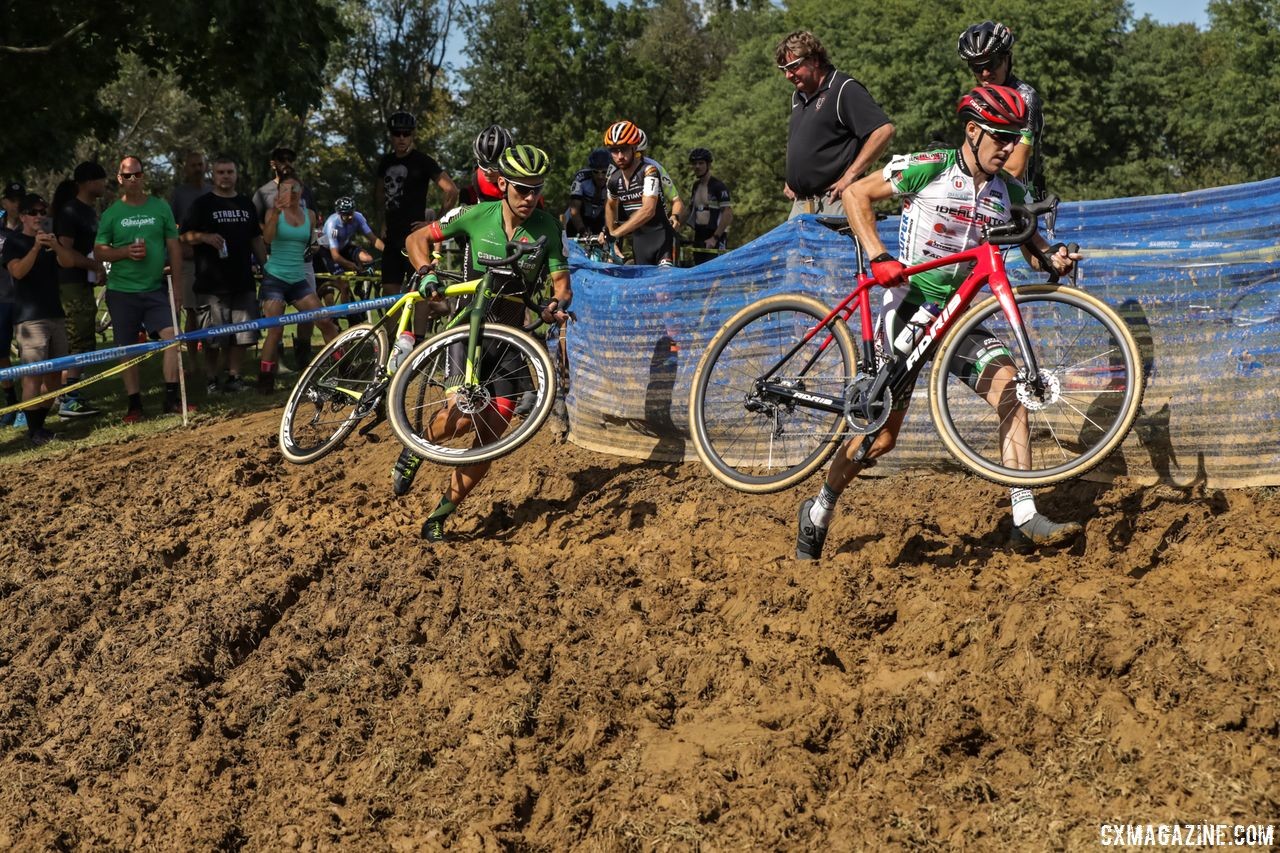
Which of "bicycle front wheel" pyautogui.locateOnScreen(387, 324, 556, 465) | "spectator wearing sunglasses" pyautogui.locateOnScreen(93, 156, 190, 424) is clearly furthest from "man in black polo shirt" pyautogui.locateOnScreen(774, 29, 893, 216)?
"spectator wearing sunglasses" pyautogui.locateOnScreen(93, 156, 190, 424)

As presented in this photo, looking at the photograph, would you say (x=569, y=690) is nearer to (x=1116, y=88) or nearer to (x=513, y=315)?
(x=513, y=315)

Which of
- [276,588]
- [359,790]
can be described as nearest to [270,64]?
[276,588]

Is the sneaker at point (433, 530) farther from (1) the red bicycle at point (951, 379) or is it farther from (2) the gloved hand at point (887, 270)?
(2) the gloved hand at point (887, 270)

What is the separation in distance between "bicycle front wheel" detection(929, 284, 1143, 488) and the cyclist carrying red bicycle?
0.10 ft

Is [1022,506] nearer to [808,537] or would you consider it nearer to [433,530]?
[808,537]

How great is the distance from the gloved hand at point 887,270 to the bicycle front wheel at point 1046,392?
1.20 feet

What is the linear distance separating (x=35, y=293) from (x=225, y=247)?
5.81 feet

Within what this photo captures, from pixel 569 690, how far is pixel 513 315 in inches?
120

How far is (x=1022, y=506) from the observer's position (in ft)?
19.9

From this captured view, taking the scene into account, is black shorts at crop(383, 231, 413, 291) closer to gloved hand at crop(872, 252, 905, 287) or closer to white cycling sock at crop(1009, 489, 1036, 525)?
gloved hand at crop(872, 252, 905, 287)

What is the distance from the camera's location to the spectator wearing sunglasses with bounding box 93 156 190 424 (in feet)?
38.8

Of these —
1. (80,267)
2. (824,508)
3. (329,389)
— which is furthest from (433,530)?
(80,267)

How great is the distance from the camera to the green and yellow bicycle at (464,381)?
7.32m

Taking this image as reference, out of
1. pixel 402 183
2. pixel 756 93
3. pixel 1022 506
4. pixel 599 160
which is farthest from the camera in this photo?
pixel 756 93
